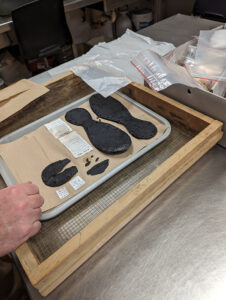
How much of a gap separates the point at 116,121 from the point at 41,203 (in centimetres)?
37

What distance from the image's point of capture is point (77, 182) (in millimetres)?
608

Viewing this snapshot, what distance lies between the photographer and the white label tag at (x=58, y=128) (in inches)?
29.6

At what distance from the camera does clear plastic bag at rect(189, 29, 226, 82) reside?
0.71 m

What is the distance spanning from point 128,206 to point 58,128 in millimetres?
397

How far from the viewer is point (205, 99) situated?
25.4 inches

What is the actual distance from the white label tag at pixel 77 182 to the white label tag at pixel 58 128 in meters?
0.19

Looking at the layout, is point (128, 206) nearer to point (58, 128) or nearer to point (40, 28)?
point (58, 128)

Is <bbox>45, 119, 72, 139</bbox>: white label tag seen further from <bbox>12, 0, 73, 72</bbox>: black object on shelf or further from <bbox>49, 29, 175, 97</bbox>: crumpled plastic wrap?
<bbox>12, 0, 73, 72</bbox>: black object on shelf

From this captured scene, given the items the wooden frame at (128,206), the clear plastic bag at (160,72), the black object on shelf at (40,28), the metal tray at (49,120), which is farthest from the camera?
the black object on shelf at (40,28)

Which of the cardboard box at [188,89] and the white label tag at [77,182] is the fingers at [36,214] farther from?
the cardboard box at [188,89]

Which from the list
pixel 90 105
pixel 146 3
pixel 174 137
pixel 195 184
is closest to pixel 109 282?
pixel 195 184

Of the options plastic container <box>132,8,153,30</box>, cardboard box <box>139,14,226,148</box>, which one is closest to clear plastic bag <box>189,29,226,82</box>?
cardboard box <box>139,14,226,148</box>

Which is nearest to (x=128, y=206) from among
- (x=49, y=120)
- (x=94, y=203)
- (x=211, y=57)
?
(x=94, y=203)

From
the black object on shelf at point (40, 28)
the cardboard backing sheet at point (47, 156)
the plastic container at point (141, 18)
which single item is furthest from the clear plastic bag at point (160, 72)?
the plastic container at point (141, 18)
